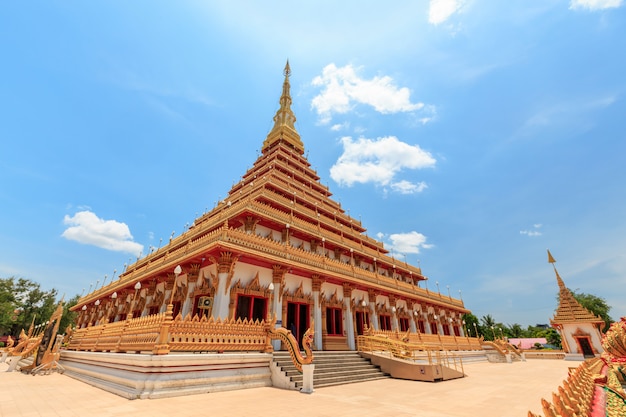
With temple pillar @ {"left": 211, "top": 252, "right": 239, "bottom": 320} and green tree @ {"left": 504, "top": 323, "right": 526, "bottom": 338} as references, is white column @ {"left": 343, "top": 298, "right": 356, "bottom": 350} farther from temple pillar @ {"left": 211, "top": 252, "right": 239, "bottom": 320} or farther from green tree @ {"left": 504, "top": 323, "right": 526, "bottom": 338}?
green tree @ {"left": 504, "top": 323, "right": 526, "bottom": 338}

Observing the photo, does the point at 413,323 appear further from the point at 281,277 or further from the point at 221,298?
the point at 221,298

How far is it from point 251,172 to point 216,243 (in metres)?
20.1

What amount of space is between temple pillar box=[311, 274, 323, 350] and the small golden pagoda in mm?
27136

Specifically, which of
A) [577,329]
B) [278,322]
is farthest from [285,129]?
[577,329]

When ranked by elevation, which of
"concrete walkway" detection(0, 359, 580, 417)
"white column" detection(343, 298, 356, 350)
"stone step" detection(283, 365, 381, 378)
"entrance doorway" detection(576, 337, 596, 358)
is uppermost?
"white column" detection(343, 298, 356, 350)

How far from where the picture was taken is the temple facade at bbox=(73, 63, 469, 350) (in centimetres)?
1468

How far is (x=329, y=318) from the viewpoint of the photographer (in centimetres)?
1855

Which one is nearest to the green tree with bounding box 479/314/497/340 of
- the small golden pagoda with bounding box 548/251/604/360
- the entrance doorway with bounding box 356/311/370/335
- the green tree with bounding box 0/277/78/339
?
the small golden pagoda with bounding box 548/251/604/360

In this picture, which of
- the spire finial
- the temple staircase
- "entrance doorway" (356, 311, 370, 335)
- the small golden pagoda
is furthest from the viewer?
the spire finial

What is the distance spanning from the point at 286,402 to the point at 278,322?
294 inches

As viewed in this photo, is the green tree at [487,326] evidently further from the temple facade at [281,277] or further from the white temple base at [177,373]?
the white temple base at [177,373]

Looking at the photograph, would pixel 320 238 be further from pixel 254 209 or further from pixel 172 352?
pixel 172 352

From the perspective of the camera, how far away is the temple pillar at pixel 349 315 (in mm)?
18438

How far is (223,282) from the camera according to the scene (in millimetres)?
13852
